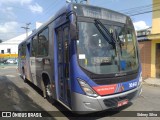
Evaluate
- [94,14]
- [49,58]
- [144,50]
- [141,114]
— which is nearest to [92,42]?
[94,14]

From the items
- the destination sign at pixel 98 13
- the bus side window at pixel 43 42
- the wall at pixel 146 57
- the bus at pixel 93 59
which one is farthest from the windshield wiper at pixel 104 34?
the wall at pixel 146 57

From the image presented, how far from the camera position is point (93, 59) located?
4.91 metres

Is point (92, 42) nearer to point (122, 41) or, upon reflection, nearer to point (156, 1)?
point (122, 41)

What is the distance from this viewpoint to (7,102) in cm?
784

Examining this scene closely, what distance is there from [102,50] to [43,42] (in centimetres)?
305

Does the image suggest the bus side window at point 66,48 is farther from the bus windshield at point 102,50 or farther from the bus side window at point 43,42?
the bus side window at point 43,42

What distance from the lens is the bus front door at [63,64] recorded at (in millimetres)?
5232

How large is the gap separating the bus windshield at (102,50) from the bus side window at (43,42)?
2243 millimetres

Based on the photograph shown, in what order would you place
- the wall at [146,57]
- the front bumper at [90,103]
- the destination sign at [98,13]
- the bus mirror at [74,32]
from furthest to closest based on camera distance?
1. the wall at [146,57]
2. the destination sign at [98,13]
3. the front bumper at [90,103]
4. the bus mirror at [74,32]

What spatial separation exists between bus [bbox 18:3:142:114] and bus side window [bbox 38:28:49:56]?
0.81m

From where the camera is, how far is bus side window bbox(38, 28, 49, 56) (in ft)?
22.7

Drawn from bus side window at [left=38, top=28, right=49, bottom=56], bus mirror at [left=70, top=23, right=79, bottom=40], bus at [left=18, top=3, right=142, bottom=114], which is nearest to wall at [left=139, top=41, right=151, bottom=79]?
bus at [left=18, top=3, right=142, bottom=114]

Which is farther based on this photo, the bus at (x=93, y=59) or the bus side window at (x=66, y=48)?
the bus side window at (x=66, y=48)

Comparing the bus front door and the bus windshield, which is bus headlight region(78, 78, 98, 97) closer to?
the bus windshield
